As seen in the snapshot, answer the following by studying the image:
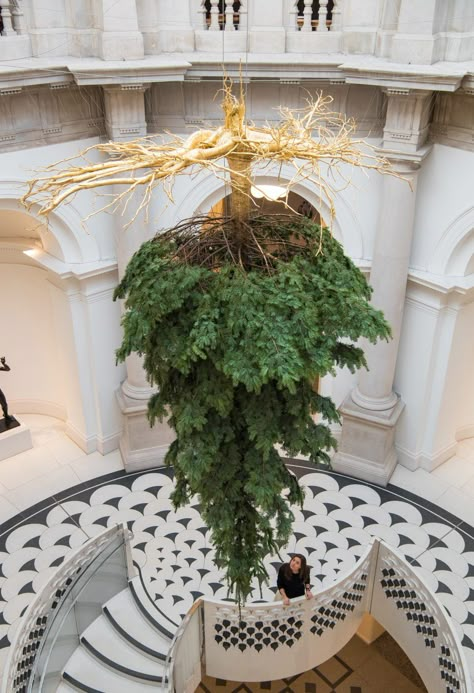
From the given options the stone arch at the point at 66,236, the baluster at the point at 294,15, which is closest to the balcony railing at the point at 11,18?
the stone arch at the point at 66,236

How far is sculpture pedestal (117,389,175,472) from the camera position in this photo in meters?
10.2

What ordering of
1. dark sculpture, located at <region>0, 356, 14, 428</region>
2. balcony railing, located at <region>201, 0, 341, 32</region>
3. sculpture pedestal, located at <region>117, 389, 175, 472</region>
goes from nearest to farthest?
balcony railing, located at <region>201, 0, 341, 32</region> → sculpture pedestal, located at <region>117, 389, 175, 472</region> → dark sculpture, located at <region>0, 356, 14, 428</region>

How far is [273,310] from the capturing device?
166 inches

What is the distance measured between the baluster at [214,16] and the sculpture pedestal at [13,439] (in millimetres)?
6699

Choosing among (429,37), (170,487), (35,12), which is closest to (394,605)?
(170,487)

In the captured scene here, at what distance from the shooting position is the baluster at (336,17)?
855 cm

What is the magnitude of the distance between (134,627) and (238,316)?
4966mm

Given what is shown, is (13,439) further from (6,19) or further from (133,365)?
(6,19)

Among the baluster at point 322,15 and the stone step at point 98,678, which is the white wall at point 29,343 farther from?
the baluster at point 322,15

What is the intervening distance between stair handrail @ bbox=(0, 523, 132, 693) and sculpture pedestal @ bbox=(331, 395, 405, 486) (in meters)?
4.08

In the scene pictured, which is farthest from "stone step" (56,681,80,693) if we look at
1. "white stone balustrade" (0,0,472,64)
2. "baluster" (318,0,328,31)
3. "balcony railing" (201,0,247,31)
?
"baluster" (318,0,328,31)

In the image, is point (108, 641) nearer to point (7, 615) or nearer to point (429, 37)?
point (7, 615)

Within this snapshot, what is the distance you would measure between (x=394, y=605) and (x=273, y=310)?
472 cm

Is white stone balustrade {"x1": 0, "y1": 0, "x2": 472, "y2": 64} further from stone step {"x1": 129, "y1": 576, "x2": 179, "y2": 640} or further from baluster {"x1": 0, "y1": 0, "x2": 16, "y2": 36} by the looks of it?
stone step {"x1": 129, "y1": 576, "x2": 179, "y2": 640}
